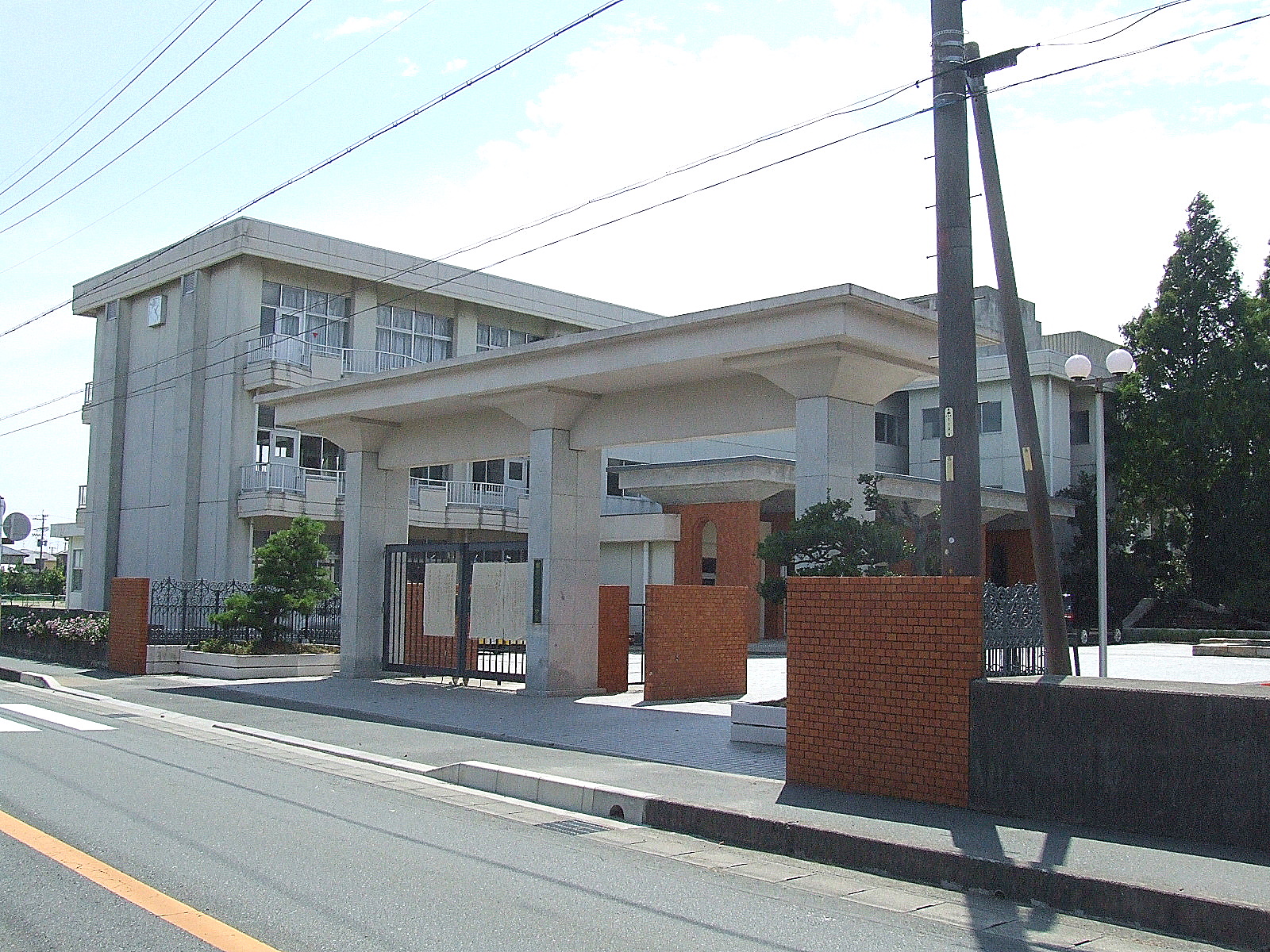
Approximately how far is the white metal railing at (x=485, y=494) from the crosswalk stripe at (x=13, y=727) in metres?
27.3

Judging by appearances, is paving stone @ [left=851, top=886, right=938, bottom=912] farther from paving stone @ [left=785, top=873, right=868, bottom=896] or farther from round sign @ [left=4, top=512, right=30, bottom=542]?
round sign @ [left=4, top=512, right=30, bottom=542]

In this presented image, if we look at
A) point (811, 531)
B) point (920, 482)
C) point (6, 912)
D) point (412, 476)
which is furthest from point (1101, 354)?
point (6, 912)

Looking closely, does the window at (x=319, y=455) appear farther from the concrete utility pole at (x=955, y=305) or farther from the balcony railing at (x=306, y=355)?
the concrete utility pole at (x=955, y=305)

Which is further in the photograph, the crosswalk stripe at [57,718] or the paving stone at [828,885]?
the crosswalk stripe at [57,718]

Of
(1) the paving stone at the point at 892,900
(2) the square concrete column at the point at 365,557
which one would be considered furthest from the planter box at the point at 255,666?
(1) the paving stone at the point at 892,900

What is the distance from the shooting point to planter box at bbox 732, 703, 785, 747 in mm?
13711

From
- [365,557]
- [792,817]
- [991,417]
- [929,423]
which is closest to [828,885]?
[792,817]

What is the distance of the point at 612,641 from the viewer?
67.5 ft

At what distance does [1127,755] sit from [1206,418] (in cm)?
3860

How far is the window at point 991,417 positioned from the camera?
48.1 meters

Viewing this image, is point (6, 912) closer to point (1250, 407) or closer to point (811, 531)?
point (811, 531)

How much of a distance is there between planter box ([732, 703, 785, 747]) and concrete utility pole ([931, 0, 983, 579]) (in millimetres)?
3856

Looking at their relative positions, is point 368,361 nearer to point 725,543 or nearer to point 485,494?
point 485,494

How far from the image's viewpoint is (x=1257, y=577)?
42688 millimetres
